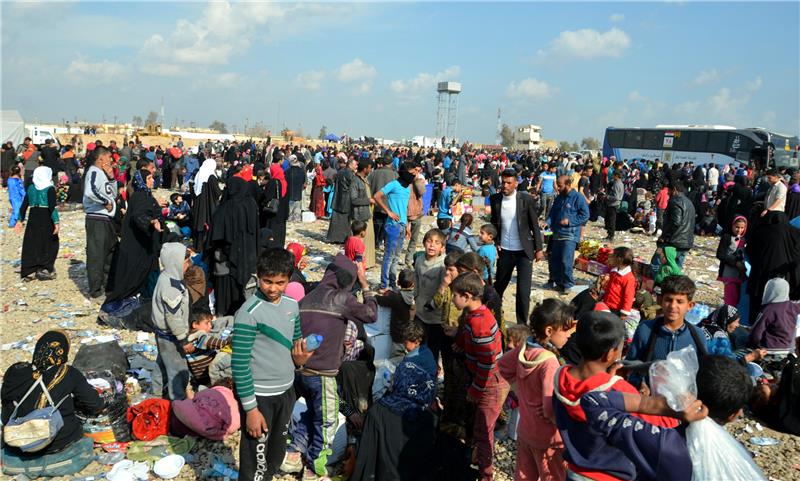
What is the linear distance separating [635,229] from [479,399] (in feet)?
38.9

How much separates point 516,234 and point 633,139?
30.6 metres

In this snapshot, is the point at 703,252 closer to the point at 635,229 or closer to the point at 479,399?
the point at 635,229

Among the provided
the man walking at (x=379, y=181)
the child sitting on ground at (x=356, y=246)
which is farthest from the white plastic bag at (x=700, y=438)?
the man walking at (x=379, y=181)

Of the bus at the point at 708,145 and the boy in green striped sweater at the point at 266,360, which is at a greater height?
the bus at the point at 708,145

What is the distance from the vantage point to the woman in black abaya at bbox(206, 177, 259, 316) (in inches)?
240

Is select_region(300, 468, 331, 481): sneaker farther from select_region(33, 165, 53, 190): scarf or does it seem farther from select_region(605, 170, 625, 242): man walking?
select_region(605, 170, 625, 242): man walking

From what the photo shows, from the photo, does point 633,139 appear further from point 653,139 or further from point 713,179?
point 713,179

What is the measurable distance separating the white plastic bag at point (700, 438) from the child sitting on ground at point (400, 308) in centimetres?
320

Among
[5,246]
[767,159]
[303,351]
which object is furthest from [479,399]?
[767,159]

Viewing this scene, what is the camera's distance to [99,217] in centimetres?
704

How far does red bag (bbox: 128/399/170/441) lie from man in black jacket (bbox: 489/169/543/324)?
144 inches

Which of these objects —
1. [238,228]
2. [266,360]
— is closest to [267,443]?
[266,360]

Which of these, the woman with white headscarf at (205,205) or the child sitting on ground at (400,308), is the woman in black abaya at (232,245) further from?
the woman with white headscarf at (205,205)

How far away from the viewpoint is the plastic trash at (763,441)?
4.39 meters
